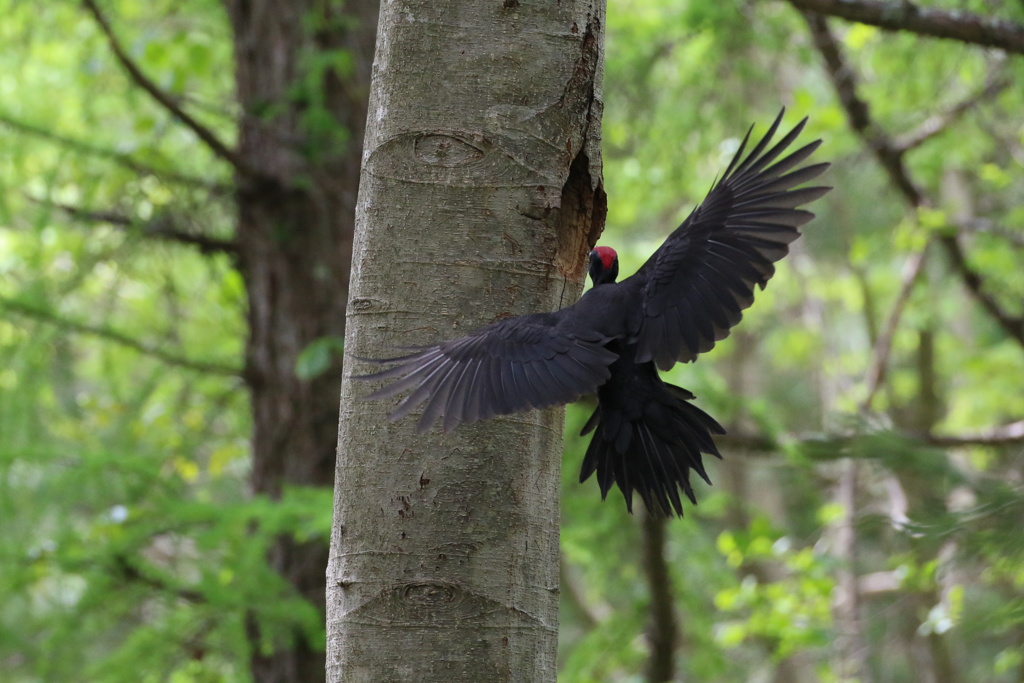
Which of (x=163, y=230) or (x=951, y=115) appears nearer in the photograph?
(x=163, y=230)

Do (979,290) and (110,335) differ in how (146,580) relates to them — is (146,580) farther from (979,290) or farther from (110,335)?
(979,290)

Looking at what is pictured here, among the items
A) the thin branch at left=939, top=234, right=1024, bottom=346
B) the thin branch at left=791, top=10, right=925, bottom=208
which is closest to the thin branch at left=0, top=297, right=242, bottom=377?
the thin branch at left=791, top=10, right=925, bottom=208

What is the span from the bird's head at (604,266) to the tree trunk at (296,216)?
1.96 meters

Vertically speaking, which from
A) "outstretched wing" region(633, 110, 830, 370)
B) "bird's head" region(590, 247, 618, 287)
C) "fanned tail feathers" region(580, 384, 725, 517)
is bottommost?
"fanned tail feathers" region(580, 384, 725, 517)

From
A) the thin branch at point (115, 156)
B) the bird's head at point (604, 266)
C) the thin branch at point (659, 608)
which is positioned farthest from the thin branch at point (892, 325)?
the thin branch at point (115, 156)

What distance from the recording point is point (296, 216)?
173 inches

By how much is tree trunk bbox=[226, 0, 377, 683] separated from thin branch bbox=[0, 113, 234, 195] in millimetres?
155

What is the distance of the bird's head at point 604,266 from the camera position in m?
2.54

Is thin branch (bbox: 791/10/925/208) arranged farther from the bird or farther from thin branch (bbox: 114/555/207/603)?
thin branch (bbox: 114/555/207/603)

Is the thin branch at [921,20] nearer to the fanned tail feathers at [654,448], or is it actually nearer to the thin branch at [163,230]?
the fanned tail feathers at [654,448]

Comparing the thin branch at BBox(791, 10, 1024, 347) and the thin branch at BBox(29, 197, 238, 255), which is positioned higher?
the thin branch at BBox(791, 10, 1024, 347)

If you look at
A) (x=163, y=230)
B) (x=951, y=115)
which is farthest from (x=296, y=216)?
(x=951, y=115)

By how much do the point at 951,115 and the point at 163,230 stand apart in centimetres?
415

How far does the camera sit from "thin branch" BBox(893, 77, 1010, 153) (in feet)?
15.5
